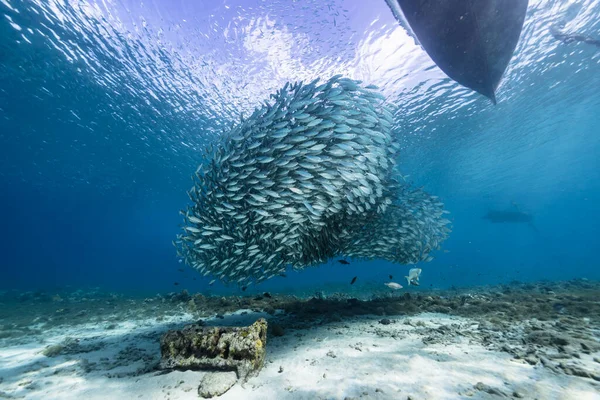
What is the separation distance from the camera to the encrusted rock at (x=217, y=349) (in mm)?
3460

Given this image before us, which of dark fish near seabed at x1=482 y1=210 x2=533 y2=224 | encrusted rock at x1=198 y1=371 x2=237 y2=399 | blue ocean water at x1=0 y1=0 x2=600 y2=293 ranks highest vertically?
blue ocean water at x1=0 y1=0 x2=600 y2=293

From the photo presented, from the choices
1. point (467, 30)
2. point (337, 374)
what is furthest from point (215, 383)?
point (467, 30)

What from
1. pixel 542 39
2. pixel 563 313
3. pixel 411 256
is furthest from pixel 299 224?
pixel 542 39

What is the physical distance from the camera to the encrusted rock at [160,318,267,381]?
3460 millimetres

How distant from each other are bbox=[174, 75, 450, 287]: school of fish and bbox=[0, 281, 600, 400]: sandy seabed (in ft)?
6.20

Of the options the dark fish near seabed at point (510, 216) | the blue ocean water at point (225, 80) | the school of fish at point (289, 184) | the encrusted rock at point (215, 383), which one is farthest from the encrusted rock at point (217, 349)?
the dark fish near seabed at point (510, 216)

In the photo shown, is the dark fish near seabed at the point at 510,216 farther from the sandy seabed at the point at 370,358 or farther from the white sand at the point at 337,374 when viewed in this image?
the white sand at the point at 337,374

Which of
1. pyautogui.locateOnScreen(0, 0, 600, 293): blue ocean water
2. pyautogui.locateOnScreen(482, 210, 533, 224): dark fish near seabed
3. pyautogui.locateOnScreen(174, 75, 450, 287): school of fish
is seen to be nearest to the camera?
pyautogui.locateOnScreen(174, 75, 450, 287): school of fish

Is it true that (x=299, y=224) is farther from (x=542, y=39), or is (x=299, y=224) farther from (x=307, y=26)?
(x=542, y=39)

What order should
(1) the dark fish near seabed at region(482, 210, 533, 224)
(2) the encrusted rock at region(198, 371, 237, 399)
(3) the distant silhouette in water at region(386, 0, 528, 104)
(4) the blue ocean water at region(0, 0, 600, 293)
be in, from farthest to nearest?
(1) the dark fish near seabed at region(482, 210, 533, 224) < (4) the blue ocean water at region(0, 0, 600, 293) < (3) the distant silhouette in water at region(386, 0, 528, 104) < (2) the encrusted rock at region(198, 371, 237, 399)

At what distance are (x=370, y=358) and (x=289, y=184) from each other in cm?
368

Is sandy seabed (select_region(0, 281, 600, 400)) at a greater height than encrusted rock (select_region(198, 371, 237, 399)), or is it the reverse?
encrusted rock (select_region(198, 371, 237, 399))

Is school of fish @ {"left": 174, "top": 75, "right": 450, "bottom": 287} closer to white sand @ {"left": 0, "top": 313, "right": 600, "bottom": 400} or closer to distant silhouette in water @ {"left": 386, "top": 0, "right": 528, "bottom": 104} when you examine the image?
distant silhouette in water @ {"left": 386, "top": 0, "right": 528, "bottom": 104}

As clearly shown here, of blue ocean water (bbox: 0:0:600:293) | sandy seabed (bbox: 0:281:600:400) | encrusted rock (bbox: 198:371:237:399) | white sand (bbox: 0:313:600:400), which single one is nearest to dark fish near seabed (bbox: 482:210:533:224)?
blue ocean water (bbox: 0:0:600:293)
